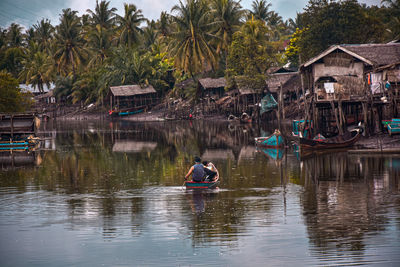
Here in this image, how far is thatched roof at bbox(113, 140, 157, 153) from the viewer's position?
37.1 metres

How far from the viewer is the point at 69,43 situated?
84875 millimetres

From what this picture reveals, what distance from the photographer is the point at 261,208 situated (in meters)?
17.0

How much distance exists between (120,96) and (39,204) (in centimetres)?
5892

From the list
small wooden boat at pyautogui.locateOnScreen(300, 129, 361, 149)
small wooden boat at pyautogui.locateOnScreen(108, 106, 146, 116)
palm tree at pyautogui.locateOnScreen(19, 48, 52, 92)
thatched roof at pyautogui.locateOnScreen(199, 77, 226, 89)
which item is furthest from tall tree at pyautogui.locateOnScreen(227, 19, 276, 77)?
palm tree at pyautogui.locateOnScreen(19, 48, 52, 92)

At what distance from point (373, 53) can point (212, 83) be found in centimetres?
3149

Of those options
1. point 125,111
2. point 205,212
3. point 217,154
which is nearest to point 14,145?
point 217,154

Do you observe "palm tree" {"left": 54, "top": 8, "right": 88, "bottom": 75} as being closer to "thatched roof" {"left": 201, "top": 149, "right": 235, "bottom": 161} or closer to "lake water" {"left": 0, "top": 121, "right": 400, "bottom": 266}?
"thatched roof" {"left": 201, "top": 149, "right": 235, "bottom": 161}

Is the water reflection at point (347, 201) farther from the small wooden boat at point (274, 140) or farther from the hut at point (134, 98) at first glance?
the hut at point (134, 98)

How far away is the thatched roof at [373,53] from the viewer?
120 feet

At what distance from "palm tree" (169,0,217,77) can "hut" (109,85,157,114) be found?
906 centimetres

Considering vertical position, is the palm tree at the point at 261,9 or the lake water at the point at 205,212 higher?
the palm tree at the point at 261,9

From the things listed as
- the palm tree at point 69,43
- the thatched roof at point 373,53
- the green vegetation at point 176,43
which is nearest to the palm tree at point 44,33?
the green vegetation at point 176,43

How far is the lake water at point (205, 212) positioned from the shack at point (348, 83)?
644 cm

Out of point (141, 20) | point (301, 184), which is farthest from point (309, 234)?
point (141, 20)
